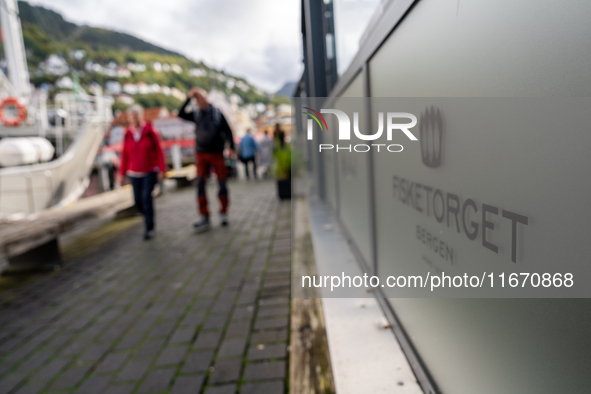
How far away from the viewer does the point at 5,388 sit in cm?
225

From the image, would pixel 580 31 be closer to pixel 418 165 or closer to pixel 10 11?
pixel 418 165

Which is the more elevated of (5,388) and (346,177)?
(346,177)

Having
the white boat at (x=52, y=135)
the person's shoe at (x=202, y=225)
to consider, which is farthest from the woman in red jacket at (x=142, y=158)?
the white boat at (x=52, y=135)

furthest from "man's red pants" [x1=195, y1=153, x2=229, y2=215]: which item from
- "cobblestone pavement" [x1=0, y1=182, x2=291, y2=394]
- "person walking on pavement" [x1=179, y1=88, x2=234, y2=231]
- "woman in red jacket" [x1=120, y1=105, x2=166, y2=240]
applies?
"cobblestone pavement" [x1=0, y1=182, x2=291, y2=394]

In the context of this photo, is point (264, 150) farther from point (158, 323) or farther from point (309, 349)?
point (309, 349)

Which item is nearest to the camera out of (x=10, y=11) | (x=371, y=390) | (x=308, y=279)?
(x=371, y=390)

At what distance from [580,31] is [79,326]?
10.8 feet

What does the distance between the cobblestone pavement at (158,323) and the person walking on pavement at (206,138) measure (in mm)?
956

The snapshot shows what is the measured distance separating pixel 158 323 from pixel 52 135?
12415mm

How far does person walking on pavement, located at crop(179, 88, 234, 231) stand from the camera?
18.0 ft

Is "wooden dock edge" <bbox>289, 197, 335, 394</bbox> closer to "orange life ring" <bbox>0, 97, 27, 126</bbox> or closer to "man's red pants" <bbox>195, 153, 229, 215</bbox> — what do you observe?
"man's red pants" <bbox>195, 153, 229, 215</bbox>

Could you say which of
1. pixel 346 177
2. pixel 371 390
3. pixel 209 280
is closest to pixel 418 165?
pixel 371 390

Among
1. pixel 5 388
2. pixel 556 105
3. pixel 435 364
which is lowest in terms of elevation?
pixel 5 388

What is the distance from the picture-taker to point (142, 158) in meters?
5.41
